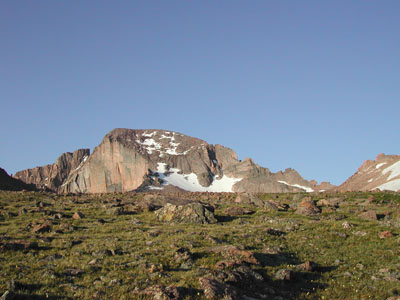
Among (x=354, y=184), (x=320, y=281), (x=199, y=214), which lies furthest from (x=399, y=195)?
(x=354, y=184)

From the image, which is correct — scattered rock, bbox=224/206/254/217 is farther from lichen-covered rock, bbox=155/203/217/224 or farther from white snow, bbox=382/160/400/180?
white snow, bbox=382/160/400/180

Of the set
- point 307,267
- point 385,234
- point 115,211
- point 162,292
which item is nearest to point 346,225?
point 385,234

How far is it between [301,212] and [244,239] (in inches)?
599

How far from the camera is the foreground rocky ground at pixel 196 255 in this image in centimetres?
1527

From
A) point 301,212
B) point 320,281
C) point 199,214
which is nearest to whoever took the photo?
point 320,281

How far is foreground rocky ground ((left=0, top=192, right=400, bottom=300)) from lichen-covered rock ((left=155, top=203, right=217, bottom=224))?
0.09 meters

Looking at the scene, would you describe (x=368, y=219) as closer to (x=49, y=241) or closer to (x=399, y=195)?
(x=399, y=195)

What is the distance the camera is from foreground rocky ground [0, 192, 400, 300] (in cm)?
1527

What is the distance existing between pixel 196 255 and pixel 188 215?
1368cm

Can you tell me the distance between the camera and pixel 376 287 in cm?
1788

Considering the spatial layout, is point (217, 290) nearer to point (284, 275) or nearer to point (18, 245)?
point (284, 275)

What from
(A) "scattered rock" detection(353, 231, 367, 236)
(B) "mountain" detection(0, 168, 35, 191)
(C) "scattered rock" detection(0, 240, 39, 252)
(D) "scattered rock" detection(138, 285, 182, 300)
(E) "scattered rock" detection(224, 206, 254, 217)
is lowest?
(D) "scattered rock" detection(138, 285, 182, 300)

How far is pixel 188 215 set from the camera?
1329 inches

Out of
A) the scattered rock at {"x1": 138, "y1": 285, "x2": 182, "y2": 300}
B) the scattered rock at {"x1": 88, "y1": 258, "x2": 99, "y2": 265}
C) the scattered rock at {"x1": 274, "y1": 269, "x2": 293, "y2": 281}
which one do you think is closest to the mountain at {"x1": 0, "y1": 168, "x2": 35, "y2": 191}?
the scattered rock at {"x1": 88, "y1": 258, "x2": 99, "y2": 265}
